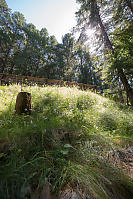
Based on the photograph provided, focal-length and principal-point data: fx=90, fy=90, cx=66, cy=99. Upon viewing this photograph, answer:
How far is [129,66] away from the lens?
5.31 m

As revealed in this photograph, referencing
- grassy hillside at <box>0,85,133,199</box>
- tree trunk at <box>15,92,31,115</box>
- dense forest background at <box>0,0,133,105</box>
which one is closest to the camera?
grassy hillside at <box>0,85,133,199</box>

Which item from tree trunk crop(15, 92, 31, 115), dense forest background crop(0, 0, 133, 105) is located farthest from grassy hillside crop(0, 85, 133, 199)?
dense forest background crop(0, 0, 133, 105)

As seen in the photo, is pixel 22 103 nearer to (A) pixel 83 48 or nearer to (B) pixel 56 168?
(B) pixel 56 168

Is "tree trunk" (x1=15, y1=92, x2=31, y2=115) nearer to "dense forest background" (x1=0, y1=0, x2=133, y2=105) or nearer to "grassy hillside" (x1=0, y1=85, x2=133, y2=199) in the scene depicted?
"grassy hillside" (x1=0, y1=85, x2=133, y2=199)

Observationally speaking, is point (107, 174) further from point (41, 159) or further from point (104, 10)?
point (104, 10)

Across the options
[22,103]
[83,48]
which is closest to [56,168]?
[22,103]

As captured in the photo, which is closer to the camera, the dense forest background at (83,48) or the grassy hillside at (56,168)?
the grassy hillside at (56,168)

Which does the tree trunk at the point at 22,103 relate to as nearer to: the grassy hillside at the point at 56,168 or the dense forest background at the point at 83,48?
the grassy hillside at the point at 56,168

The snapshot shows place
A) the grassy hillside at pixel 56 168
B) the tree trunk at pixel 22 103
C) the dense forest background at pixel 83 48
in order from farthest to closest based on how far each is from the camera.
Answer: the dense forest background at pixel 83 48 → the tree trunk at pixel 22 103 → the grassy hillside at pixel 56 168

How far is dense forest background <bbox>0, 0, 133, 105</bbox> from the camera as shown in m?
6.11

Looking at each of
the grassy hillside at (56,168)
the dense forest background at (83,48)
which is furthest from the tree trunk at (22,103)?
the dense forest background at (83,48)

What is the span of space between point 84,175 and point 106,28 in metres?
10.3

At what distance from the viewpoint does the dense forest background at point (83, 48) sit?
6.11 meters

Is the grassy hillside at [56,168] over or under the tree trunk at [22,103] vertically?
under
